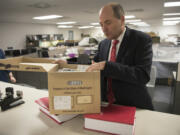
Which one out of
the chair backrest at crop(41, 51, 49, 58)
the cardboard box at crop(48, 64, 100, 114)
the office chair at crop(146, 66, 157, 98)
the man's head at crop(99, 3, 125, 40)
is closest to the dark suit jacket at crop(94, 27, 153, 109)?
the man's head at crop(99, 3, 125, 40)

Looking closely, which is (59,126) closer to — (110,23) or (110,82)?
(110,82)

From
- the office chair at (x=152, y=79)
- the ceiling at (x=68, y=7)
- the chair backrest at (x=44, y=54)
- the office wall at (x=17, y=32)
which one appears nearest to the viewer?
the office chair at (x=152, y=79)

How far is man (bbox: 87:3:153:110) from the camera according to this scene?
0.99m

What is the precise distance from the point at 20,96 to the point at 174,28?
17.4m

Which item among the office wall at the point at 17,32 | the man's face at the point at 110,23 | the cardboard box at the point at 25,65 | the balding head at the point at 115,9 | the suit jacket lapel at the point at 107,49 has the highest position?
the office wall at the point at 17,32

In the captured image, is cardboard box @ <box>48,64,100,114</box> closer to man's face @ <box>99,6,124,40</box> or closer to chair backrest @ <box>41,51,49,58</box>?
man's face @ <box>99,6,124,40</box>

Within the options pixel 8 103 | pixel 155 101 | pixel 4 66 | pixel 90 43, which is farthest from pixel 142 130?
pixel 90 43

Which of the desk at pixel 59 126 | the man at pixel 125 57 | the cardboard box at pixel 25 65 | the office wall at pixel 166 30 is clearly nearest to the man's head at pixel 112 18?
the man at pixel 125 57

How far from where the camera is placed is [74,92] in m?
0.72

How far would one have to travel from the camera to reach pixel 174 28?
15.3 metres

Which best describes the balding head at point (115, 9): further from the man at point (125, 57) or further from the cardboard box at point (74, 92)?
the cardboard box at point (74, 92)

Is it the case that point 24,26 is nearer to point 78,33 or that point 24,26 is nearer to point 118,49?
point 78,33

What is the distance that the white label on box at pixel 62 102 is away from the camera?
2.39 ft

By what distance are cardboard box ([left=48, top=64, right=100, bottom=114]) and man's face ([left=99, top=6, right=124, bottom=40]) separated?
48 cm
